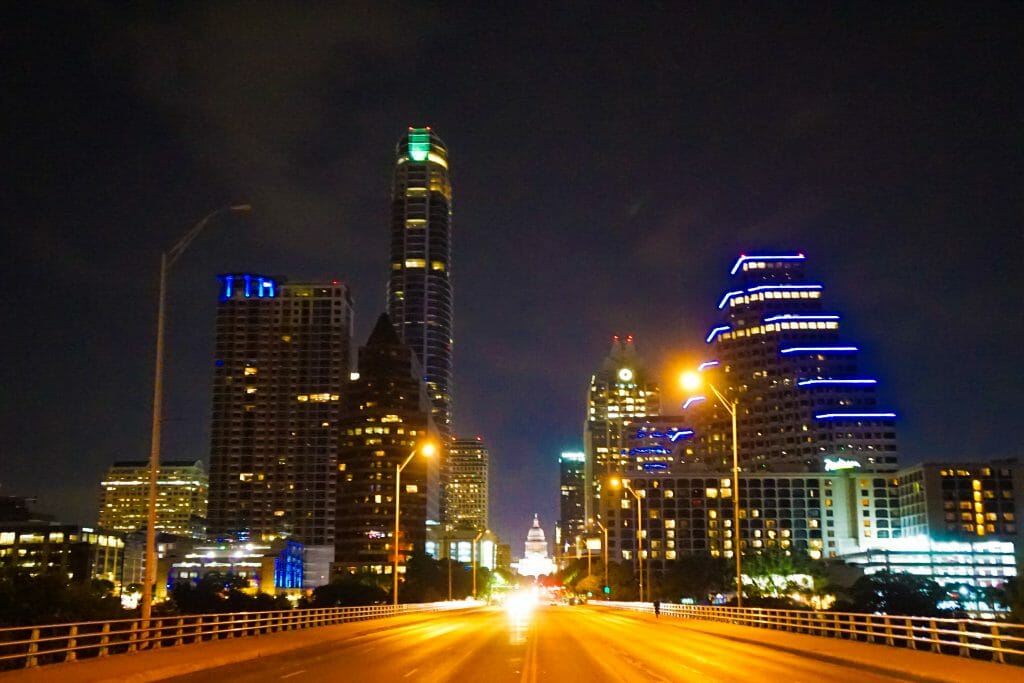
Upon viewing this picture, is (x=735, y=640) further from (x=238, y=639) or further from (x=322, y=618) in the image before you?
(x=322, y=618)

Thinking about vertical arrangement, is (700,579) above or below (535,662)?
below

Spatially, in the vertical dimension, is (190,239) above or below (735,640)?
above

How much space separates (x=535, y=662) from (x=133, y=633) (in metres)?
11.9

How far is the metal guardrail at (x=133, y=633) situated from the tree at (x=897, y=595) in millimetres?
70771

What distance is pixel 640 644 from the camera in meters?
37.0

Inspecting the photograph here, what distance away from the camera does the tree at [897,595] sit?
112 m

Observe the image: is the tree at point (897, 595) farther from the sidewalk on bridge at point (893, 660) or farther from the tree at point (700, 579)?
the sidewalk on bridge at point (893, 660)

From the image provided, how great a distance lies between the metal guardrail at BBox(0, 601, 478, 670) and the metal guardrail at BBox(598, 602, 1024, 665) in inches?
842

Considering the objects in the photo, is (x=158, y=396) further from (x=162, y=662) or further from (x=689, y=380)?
(x=689, y=380)

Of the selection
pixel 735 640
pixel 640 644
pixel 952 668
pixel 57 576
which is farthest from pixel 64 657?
pixel 57 576

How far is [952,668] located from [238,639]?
2451 centimetres

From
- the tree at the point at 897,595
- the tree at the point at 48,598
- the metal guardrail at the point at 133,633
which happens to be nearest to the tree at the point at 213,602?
the metal guardrail at the point at 133,633

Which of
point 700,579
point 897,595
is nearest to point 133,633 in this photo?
point 897,595

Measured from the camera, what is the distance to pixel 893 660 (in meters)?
26.2
